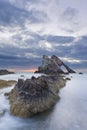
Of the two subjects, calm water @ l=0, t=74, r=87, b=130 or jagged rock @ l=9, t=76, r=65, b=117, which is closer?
calm water @ l=0, t=74, r=87, b=130

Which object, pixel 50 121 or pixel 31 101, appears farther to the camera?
pixel 31 101

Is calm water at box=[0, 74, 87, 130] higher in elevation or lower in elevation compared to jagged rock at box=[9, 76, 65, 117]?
lower

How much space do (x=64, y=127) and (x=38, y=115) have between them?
494cm

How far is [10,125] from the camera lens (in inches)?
989

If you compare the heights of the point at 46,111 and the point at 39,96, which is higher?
the point at 39,96

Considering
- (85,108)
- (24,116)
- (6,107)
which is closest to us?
(24,116)

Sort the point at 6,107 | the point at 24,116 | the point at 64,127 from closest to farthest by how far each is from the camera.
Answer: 1. the point at 64,127
2. the point at 24,116
3. the point at 6,107

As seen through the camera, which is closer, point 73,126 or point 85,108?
point 73,126

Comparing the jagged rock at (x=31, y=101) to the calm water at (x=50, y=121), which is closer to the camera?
the calm water at (x=50, y=121)

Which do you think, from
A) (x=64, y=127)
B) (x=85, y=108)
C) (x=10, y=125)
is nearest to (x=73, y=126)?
(x=64, y=127)

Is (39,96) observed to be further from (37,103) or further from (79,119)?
(79,119)

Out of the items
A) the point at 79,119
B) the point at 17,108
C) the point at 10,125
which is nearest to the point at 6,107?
the point at 17,108

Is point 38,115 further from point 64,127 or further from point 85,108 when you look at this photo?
point 85,108

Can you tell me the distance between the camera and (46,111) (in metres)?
30.8
